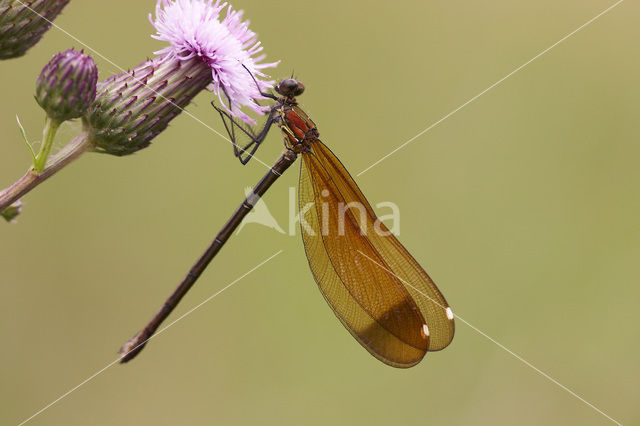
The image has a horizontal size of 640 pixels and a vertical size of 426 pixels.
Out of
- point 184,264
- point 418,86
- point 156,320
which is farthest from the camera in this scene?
point 418,86

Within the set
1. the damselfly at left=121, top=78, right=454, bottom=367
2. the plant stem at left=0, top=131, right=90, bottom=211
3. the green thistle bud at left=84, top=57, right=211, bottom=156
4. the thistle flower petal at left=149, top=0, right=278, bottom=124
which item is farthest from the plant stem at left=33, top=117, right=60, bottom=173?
the damselfly at left=121, top=78, right=454, bottom=367

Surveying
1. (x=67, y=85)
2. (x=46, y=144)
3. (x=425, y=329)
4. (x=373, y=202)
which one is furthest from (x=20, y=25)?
(x=373, y=202)

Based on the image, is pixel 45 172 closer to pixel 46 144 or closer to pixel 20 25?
pixel 46 144

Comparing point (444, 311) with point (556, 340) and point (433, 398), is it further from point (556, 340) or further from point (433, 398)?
point (556, 340)

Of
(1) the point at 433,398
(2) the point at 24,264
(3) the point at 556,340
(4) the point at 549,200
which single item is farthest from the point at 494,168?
(2) the point at 24,264

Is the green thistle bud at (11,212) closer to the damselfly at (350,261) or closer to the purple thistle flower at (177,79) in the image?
the purple thistle flower at (177,79)

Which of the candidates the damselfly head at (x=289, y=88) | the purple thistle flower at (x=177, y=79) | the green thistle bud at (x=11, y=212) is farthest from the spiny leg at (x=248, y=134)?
the green thistle bud at (x=11, y=212)
